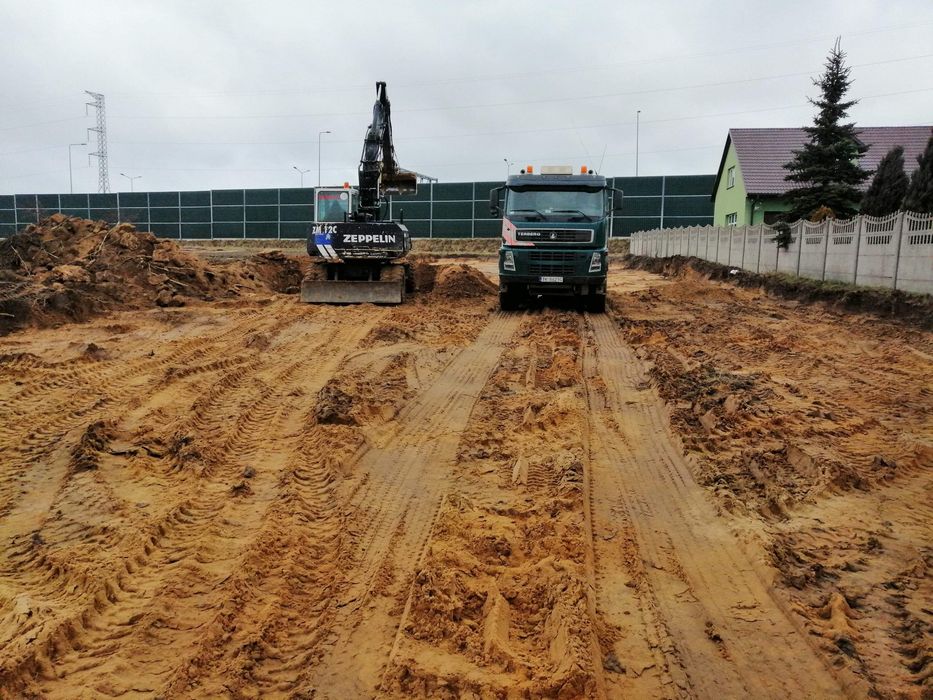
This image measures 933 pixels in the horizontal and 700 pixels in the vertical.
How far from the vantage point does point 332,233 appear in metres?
16.1

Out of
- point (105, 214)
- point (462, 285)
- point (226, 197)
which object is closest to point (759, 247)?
point (462, 285)

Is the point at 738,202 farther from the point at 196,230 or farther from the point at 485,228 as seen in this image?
the point at 196,230

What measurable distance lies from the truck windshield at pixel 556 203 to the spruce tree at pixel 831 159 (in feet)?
37.5

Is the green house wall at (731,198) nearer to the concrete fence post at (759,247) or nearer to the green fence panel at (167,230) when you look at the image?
the concrete fence post at (759,247)

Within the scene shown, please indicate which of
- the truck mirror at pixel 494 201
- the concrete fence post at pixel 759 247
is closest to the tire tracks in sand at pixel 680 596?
the truck mirror at pixel 494 201

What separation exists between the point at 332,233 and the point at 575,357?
8143mm

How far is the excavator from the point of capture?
16078 millimetres

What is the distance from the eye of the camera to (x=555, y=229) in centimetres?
1415

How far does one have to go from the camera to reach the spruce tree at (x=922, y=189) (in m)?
15.6

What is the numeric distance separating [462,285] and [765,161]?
23641mm

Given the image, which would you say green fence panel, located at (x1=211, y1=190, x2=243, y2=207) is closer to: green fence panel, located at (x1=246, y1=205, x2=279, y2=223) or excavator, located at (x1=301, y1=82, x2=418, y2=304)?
green fence panel, located at (x1=246, y1=205, x2=279, y2=223)

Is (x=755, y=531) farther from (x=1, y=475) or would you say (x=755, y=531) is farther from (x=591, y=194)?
(x=591, y=194)

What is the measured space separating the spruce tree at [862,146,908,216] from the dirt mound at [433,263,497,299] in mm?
10560

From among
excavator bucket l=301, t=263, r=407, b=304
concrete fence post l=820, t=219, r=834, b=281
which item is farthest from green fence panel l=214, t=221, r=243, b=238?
concrete fence post l=820, t=219, r=834, b=281
